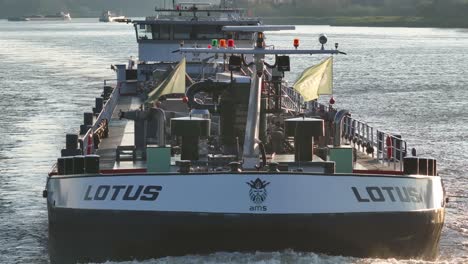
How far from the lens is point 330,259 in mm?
22391

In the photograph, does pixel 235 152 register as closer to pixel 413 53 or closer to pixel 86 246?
pixel 86 246

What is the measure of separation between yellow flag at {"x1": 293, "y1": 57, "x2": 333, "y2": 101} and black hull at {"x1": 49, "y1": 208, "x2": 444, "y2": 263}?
4.34m

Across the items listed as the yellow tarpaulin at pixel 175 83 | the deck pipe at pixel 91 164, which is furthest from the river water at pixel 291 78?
the yellow tarpaulin at pixel 175 83

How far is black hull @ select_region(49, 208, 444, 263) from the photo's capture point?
71.4 feet

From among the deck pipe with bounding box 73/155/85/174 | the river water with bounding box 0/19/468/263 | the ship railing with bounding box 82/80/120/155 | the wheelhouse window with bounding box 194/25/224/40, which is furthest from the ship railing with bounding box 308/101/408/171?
the wheelhouse window with bounding box 194/25/224/40

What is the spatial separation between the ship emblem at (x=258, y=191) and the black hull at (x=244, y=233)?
392mm

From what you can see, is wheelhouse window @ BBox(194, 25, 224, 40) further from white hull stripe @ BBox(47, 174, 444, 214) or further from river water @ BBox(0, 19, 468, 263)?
white hull stripe @ BBox(47, 174, 444, 214)

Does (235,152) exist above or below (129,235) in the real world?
above

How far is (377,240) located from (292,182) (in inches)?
109

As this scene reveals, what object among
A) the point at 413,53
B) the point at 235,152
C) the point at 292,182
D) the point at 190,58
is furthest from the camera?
the point at 413,53

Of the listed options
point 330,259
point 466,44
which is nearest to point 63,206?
point 330,259

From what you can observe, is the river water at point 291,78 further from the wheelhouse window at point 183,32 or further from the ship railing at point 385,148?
the wheelhouse window at point 183,32

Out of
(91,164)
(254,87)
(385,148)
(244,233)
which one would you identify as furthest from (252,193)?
(385,148)

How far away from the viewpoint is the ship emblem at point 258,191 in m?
21.4
